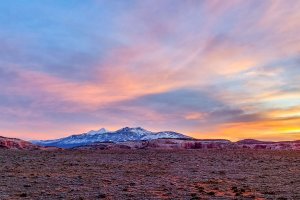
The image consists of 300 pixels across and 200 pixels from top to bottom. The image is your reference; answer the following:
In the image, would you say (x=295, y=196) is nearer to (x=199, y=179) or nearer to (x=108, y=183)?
(x=199, y=179)

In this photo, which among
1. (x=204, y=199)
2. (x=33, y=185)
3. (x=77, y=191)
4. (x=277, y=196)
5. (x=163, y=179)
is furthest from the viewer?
(x=163, y=179)

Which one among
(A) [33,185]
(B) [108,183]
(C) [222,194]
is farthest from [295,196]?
(A) [33,185]

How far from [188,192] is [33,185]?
10.8 meters

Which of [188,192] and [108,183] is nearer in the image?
[188,192]

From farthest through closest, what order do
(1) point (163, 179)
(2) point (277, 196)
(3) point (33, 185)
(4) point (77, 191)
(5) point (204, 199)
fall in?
(1) point (163, 179), (3) point (33, 185), (4) point (77, 191), (2) point (277, 196), (5) point (204, 199)

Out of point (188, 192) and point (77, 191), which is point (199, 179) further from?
point (77, 191)

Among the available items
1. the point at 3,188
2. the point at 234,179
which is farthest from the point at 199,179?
the point at 3,188

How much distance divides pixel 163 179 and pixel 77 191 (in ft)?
28.8

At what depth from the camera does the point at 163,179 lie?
32.6m

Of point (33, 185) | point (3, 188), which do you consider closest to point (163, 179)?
point (33, 185)

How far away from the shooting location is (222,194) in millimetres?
24719

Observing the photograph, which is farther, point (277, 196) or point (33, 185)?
point (33, 185)

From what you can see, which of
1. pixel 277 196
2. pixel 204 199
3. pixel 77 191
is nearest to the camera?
pixel 204 199

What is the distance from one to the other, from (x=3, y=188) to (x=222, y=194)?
1379 cm
